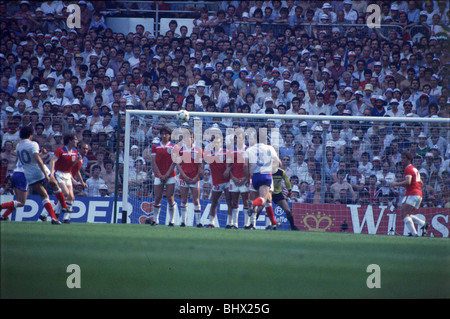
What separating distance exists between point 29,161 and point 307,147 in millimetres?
6659

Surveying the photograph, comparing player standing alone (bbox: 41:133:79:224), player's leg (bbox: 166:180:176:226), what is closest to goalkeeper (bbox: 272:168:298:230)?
player's leg (bbox: 166:180:176:226)

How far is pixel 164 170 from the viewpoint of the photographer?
44.2ft

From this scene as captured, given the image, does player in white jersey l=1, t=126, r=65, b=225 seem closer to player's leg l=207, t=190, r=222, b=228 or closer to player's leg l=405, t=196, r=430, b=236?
player's leg l=207, t=190, r=222, b=228

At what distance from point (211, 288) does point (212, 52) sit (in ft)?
44.0

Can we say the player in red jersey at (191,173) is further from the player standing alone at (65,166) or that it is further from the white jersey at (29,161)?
the white jersey at (29,161)

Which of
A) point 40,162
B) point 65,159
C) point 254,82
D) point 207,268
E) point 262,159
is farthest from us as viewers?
point 254,82

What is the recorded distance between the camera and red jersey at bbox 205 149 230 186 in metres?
13.4

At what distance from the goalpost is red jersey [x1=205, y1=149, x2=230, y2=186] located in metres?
0.97

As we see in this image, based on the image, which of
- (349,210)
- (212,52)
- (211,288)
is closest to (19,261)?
(211,288)

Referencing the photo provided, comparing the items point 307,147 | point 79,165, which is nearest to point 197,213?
point 79,165

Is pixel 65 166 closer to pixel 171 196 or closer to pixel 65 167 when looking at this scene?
pixel 65 167

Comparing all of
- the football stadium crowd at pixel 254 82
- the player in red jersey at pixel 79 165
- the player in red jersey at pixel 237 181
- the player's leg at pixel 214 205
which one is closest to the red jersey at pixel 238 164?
the player in red jersey at pixel 237 181

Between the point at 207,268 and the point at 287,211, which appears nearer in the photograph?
the point at 207,268

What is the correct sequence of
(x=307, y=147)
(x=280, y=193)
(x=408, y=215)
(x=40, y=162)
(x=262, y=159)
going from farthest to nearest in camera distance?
1. (x=307, y=147)
2. (x=280, y=193)
3. (x=408, y=215)
4. (x=262, y=159)
5. (x=40, y=162)
